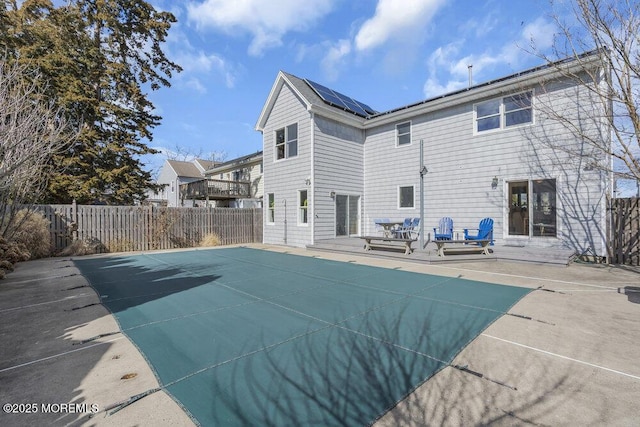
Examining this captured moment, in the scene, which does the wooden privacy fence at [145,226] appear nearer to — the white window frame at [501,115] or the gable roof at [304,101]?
the gable roof at [304,101]

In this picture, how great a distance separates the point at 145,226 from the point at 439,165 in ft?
41.0

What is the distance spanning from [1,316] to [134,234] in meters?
8.75

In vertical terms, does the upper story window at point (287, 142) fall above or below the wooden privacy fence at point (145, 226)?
above

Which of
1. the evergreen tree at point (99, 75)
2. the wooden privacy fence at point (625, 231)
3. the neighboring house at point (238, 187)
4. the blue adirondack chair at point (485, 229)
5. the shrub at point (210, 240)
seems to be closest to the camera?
the wooden privacy fence at point (625, 231)

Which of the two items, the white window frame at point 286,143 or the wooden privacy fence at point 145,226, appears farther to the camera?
the white window frame at point 286,143

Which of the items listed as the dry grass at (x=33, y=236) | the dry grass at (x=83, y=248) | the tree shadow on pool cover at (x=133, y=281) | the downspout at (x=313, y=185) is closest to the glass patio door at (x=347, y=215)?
the downspout at (x=313, y=185)

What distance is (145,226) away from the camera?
1269 cm

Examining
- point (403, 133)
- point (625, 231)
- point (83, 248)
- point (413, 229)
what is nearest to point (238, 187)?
point (83, 248)

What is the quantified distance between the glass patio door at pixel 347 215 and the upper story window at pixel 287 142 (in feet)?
9.63

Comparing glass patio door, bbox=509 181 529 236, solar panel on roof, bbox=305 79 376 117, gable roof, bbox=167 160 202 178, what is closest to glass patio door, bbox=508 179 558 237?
glass patio door, bbox=509 181 529 236

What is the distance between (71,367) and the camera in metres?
2.80

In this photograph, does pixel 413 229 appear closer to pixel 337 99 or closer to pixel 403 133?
pixel 403 133

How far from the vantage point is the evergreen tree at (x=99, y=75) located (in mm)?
14656

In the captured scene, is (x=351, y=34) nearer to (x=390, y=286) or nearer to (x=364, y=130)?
(x=364, y=130)
